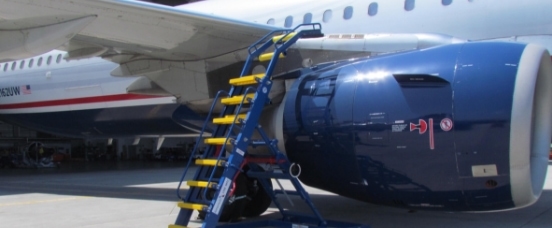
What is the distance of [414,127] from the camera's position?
17.5 ft

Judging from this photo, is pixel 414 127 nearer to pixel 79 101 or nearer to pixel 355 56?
pixel 355 56

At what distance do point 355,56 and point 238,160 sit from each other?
2211mm

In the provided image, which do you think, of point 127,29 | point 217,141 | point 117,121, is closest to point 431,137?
point 217,141

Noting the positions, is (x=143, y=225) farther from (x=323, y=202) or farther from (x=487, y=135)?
(x=487, y=135)

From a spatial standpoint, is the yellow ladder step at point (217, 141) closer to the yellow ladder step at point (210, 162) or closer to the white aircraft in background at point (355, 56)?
the yellow ladder step at point (210, 162)

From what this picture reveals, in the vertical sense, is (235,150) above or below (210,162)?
above

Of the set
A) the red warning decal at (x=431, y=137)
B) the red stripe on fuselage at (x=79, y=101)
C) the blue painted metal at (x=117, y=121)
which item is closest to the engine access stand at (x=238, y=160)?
the red warning decal at (x=431, y=137)

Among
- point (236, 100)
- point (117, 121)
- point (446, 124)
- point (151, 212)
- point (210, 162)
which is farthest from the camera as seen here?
point (117, 121)

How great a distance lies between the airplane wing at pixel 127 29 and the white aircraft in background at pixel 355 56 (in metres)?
0.01

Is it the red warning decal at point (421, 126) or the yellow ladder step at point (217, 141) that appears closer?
the red warning decal at point (421, 126)

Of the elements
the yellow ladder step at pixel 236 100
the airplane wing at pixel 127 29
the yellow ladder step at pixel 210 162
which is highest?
the airplane wing at pixel 127 29

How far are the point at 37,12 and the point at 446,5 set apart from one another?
17.8ft

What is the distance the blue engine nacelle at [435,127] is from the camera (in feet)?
16.6

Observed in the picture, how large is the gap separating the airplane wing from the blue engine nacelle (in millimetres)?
1895
